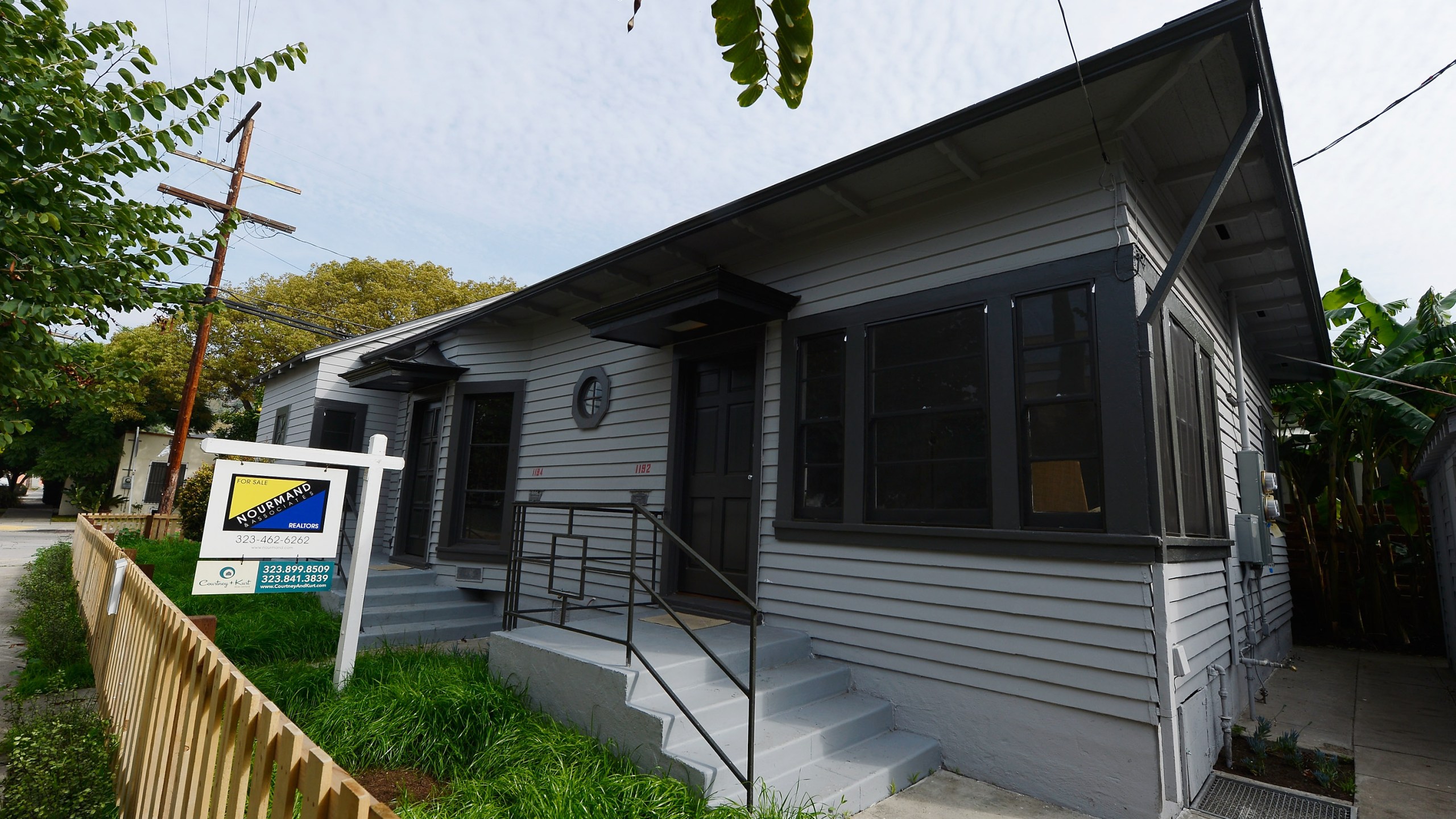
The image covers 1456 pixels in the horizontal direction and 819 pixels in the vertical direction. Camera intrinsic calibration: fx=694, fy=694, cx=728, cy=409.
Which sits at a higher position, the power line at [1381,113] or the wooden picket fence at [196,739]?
the power line at [1381,113]

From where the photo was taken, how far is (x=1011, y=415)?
165 inches

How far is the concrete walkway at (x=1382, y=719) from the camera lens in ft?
13.1

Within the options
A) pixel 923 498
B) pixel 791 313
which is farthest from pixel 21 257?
pixel 923 498

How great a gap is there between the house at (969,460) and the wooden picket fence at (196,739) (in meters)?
1.98

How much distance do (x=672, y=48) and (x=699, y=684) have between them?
3.52 metres

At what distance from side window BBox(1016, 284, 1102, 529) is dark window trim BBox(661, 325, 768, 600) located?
1.90 m

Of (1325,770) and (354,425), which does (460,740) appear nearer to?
(1325,770)

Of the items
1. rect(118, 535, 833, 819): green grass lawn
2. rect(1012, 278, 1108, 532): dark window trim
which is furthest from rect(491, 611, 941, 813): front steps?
rect(1012, 278, 1108, 532): dark window trim

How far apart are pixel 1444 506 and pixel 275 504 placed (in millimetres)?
10556

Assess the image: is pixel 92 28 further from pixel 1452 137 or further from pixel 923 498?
pixel 1452 137

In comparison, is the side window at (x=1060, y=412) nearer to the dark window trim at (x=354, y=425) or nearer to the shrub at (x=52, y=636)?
the shrub at (x=52, y=636)

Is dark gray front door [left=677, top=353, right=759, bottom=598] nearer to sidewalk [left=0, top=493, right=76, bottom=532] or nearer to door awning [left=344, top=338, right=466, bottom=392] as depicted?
door awning [left=344, top=338, right=466, bottom=392]

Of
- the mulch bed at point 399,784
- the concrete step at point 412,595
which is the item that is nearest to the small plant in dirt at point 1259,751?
the mulch bed at point 399,784

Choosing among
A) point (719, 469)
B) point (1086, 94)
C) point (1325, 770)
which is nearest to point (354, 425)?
point (719, 469)
